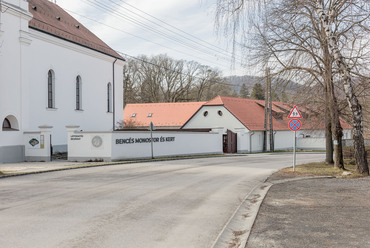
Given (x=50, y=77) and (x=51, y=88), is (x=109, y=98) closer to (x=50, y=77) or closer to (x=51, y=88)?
(x=51, y=88)

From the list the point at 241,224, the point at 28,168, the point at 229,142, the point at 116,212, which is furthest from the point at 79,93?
the point at 241,224

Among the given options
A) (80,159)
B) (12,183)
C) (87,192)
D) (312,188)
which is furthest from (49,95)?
(312,188)

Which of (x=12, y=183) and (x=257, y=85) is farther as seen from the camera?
(x=257, y=85)

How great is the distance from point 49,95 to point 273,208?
24049 mm

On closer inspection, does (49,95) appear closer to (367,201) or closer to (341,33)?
(341,33)

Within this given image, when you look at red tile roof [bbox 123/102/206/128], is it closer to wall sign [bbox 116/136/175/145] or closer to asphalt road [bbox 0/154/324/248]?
wall sign [bbox 116/136/175/145]

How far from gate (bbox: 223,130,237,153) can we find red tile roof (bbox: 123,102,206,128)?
28.4 ft

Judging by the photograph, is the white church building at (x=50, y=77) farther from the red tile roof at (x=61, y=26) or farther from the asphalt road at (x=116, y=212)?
the asphalt road at (x=116, y=212)

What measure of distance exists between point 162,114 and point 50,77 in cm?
2545

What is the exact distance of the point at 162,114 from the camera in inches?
2127

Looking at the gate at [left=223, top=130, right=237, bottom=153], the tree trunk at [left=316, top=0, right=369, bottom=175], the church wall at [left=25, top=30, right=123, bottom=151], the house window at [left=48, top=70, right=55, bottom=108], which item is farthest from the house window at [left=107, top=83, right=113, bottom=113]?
the tree trunk at [left=316, top=0, right=369, bottom=175]

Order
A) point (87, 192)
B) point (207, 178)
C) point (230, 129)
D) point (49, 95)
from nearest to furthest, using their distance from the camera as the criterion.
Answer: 1. point (87, 192)
2. point (207, 178)
3. point (49, 95)
4. point (230, 129)

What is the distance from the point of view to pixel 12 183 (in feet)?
46.5

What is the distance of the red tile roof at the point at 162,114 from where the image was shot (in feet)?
172
